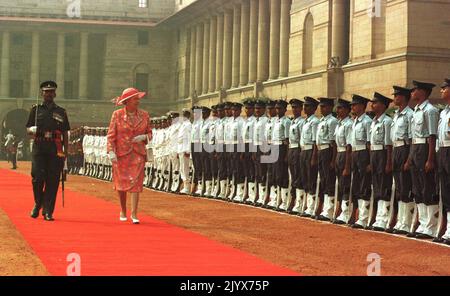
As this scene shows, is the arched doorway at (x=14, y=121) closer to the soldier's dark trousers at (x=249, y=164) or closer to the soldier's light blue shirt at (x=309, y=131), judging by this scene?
the soldier's dark trousers at (x=249, y=164)

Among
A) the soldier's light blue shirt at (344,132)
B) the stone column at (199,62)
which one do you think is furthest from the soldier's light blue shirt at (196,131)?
the stone column at (199,62)

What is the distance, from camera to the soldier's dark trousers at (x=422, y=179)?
14.0 metres

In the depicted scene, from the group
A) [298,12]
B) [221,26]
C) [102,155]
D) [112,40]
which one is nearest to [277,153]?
[102,155]

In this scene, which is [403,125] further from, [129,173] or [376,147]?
[129,173]

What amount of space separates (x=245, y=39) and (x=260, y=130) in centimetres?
4034

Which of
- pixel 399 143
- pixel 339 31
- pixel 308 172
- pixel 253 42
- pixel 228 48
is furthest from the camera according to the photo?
pixel 228 48

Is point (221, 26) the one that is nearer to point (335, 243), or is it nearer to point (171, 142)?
point (171, 142)

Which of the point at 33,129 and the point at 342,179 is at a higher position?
the point at 33,129

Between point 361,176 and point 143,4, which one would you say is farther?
point 143,4

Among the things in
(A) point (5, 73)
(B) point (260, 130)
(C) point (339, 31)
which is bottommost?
(B) point (260, 130)

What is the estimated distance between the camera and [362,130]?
1609 cm

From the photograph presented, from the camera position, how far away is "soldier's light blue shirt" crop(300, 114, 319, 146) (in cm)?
1797

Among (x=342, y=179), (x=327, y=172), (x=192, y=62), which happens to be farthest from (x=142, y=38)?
(x=342, y=179)

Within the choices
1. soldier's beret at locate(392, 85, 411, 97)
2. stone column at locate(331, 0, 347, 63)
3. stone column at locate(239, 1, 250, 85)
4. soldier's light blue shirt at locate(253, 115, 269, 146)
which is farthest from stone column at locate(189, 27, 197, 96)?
soldier's beret at locate(392, 85, 411, 97)
